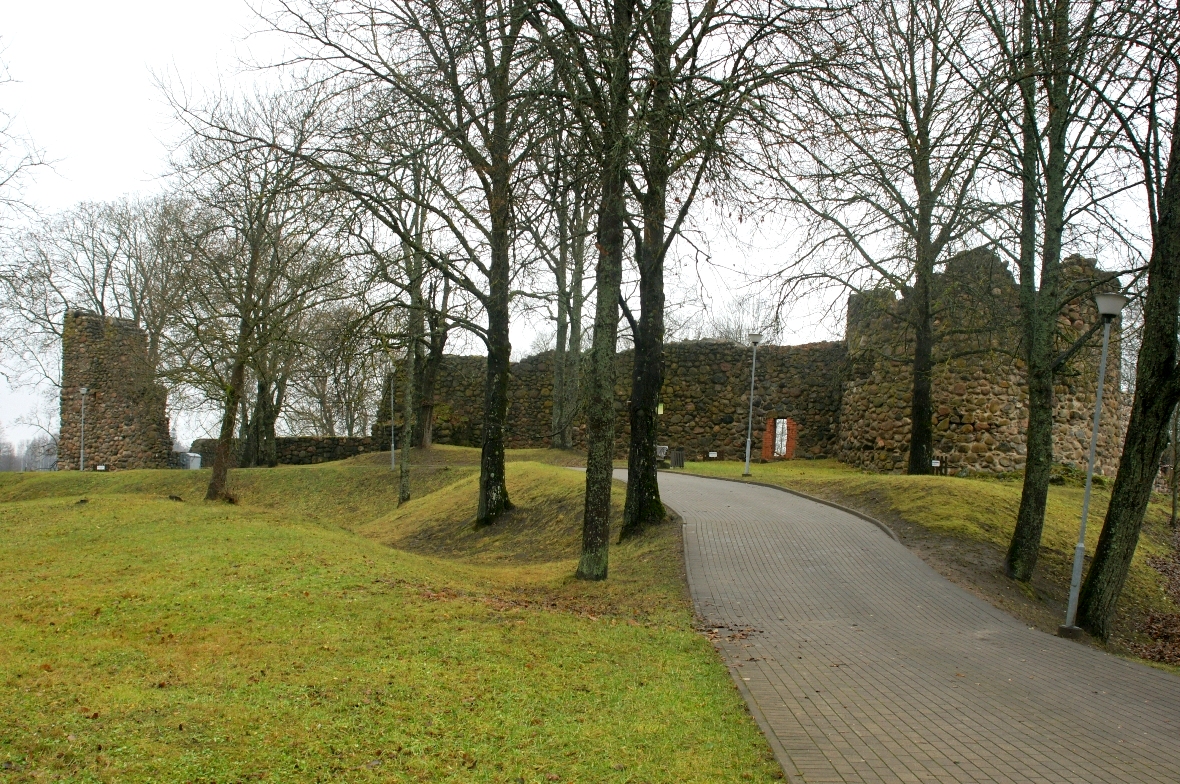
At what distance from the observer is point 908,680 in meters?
6.78

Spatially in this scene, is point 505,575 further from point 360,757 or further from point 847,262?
point 847,262

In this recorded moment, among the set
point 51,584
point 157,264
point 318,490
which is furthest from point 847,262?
point 157,264

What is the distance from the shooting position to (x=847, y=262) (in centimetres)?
1667

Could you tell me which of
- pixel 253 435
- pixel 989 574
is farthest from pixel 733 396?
pixel 989 574

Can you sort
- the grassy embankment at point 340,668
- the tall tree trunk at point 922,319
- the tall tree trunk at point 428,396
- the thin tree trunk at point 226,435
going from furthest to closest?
1. the tall tree trunk at point 428,396
2. the thin tree trunk at point 226,435
3. the tall tree trunk at point 922,319
4. the grassy embankment at point 340,668

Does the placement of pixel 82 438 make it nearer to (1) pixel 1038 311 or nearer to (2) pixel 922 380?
(2) pixel 922 380

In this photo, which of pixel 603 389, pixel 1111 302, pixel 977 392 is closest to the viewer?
pixel 1111 302

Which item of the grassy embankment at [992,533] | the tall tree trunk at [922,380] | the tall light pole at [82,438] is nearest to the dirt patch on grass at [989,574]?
the grassy embankment at [992,533]

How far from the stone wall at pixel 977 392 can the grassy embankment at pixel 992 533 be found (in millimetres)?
1633

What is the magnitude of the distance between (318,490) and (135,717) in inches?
862

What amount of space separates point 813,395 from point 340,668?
2584 centimetres

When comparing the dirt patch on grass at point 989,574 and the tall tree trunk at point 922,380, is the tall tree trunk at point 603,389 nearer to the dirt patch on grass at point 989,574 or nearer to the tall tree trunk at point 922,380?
the dirt patch on grass at point 989,574

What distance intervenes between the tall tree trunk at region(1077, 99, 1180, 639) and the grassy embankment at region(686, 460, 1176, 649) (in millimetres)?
719

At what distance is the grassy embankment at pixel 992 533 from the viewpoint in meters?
11.3
